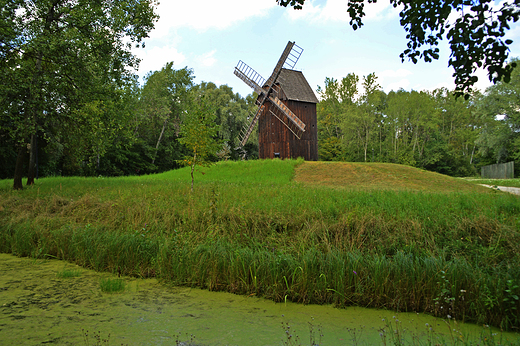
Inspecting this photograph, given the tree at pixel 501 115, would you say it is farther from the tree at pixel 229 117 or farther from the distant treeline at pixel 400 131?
the tree at pixel 229 117

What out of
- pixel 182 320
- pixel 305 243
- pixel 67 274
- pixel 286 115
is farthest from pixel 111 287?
pixel 286 115

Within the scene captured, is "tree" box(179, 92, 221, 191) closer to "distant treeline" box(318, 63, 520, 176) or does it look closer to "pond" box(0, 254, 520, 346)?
"pond" box(0, 254, 520, 346)

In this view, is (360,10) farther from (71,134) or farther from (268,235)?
(71,134)

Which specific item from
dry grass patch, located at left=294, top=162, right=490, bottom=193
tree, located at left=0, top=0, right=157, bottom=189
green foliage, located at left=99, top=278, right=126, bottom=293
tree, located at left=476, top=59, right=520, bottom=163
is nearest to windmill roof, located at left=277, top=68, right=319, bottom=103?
dry grass patch, located at left=294, top=162, right=490, bottom=193

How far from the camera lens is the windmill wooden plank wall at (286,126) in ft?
85.5

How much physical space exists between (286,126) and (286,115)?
932mm

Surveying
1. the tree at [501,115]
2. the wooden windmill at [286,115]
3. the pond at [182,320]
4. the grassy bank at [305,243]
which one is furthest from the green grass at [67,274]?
the tree at [501,115]

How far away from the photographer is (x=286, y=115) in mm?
25531

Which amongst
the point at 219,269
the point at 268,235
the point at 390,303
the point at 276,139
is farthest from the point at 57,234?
the point at 276,139

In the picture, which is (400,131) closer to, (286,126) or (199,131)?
(286,126)

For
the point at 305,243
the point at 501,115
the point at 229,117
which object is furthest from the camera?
the point at 229,117

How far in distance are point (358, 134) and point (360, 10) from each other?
36.3 metres

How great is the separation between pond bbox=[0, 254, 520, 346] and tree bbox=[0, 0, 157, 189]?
9276 mm

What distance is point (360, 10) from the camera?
579cm
